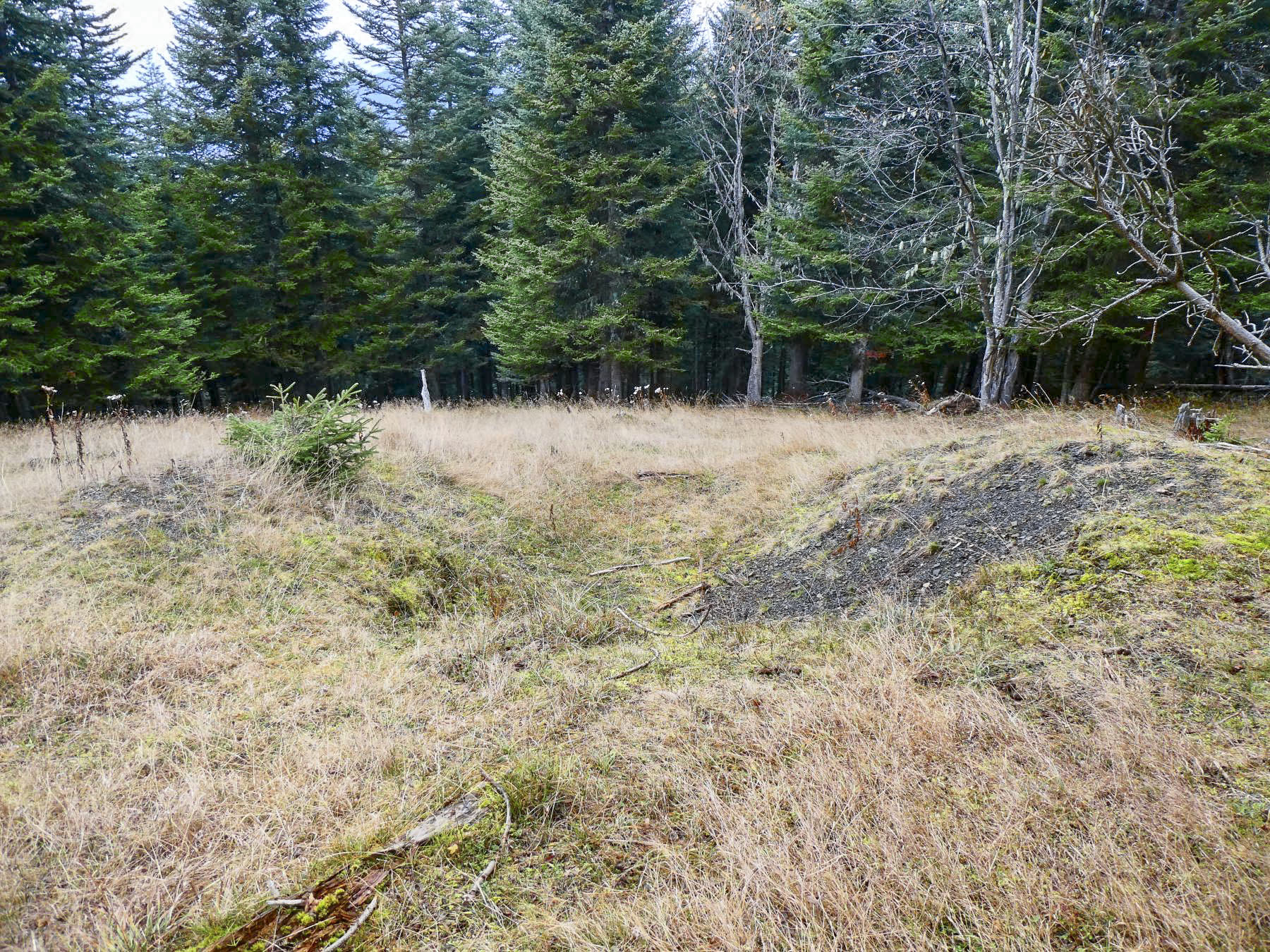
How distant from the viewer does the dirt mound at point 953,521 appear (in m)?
4.13

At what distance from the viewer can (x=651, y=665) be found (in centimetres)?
381

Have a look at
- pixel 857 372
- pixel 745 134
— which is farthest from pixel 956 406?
pixel 745 134

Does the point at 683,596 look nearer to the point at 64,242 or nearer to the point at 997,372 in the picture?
the point at 997,372

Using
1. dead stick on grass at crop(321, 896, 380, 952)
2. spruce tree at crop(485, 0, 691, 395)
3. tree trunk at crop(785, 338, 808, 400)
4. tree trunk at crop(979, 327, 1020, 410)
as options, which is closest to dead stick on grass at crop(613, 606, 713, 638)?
dead stick on grass at crop(321, 896, 380, 952)

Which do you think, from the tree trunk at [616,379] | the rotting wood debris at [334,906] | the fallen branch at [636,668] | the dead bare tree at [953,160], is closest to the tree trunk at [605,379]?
the tree trunk at [616,379]

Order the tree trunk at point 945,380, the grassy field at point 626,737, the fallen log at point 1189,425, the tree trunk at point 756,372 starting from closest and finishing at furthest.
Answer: the grassy field at point 626,737
the fallen log at point 1189,425
the tree trunk at point 756,372
the tree trunk at point 945,380

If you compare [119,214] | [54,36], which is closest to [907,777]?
[119,214]

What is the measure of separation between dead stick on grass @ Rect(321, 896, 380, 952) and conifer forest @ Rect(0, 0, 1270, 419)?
9087 millimetres

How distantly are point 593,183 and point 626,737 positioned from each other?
15001mm

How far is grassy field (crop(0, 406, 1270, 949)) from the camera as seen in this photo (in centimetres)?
190

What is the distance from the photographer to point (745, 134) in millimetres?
17297

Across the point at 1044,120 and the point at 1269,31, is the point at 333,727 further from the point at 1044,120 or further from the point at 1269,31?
the point at 1269,31

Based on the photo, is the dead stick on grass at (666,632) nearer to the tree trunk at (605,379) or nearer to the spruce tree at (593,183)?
the spruce tree at (593,183)

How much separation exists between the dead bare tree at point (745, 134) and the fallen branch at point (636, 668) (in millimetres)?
12314
